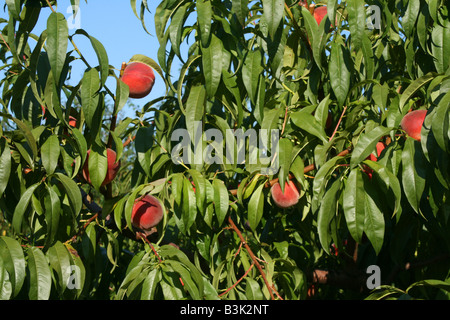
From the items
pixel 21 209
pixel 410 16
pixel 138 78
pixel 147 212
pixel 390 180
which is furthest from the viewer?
pixel 138 78

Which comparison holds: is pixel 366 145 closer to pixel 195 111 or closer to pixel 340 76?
pixel 340 76

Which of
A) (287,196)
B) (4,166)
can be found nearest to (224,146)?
(287,196)

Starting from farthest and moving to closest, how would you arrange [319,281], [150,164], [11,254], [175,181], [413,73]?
[319,281]
[150,164]
[413,73]
[175,181]
[11,254]

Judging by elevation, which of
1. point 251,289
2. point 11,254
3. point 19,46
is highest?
point 19,46

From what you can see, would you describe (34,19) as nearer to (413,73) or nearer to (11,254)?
(11,254)

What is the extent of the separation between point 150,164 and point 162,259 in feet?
1.05

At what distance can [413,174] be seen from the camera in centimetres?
99

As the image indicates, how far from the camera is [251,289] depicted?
1.22 metres

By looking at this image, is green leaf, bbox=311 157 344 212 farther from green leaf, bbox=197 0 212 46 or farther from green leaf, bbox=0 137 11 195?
green leaf, bbox=0 137 11 195

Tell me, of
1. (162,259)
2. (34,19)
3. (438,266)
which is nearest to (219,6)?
(34,19)

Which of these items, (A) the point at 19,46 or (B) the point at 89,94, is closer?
(B) the point at 89,94

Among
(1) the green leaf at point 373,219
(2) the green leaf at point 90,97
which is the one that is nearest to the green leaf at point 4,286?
(2) the green leaf at point 90,97

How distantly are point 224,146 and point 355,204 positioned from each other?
46 cm

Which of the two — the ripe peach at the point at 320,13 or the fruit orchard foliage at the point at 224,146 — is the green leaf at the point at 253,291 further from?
the ripe peach at the point at 320,13
